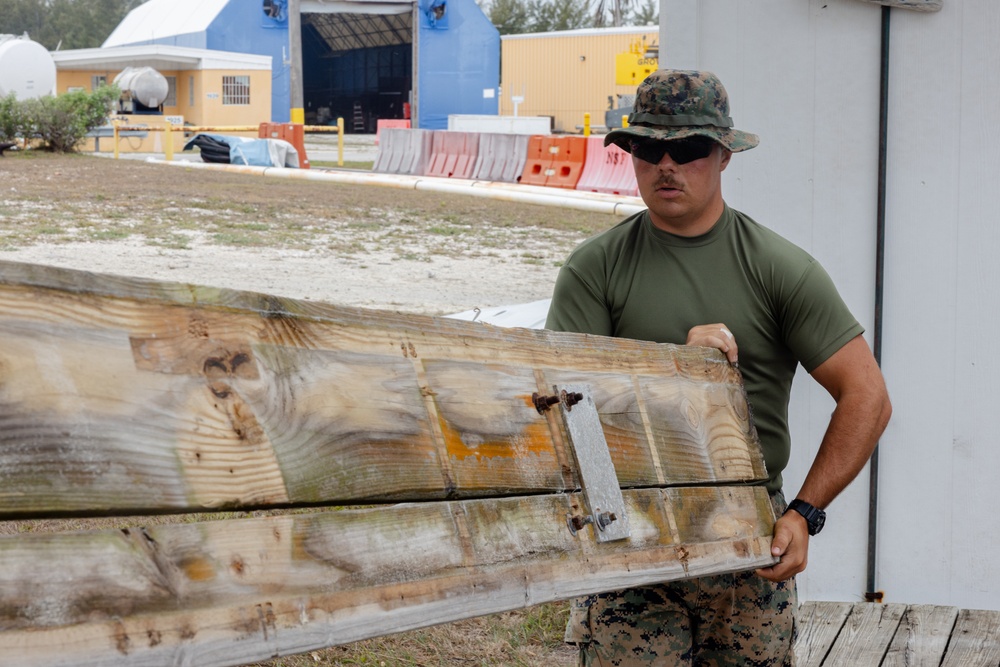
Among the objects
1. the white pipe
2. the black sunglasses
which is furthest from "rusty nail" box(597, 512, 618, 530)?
the white pipe

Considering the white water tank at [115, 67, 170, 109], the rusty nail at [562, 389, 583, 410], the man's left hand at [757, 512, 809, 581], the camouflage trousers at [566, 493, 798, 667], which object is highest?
the white water tank at [115, 67, 170, 109]

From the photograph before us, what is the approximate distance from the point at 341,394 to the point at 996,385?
3093mm

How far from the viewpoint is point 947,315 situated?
437cm

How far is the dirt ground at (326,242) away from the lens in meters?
10.2

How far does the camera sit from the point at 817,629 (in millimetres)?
4434

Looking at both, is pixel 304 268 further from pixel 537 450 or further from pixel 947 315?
pixel 537 450

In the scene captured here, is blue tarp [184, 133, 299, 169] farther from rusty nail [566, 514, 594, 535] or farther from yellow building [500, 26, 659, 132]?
rusty nail [566, 514, 594, 535]

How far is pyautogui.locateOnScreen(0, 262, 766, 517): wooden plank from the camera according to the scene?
5.41 feet

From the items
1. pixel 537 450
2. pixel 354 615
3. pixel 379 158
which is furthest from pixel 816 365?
pixel 379 158

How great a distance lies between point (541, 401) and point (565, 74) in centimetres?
5083

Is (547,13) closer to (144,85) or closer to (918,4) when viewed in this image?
(144,85)

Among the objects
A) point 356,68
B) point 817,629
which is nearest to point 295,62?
point 356,68

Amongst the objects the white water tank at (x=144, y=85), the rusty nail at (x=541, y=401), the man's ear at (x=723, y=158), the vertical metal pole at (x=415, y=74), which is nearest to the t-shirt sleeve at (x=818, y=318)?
the man's ear at (x=723, y=158)

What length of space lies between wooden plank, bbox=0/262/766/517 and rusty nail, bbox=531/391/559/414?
0.01 m
